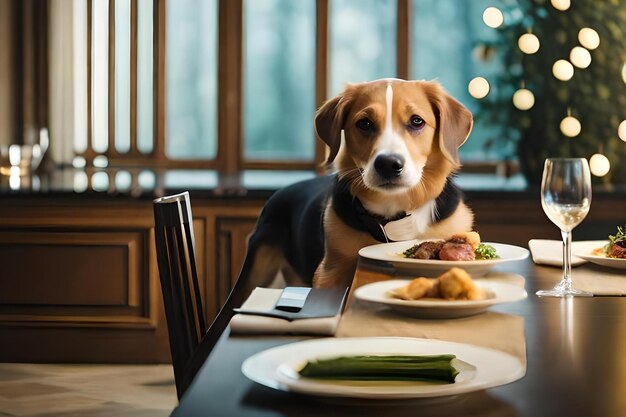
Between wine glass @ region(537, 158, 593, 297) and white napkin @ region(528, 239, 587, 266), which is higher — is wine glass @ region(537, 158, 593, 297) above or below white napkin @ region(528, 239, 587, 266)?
above

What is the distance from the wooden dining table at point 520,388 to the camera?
2.98 ft

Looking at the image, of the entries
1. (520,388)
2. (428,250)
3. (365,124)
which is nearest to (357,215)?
(365,124)

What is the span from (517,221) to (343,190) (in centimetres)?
133

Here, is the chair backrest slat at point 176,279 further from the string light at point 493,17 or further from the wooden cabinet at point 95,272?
the string light at point 493,17

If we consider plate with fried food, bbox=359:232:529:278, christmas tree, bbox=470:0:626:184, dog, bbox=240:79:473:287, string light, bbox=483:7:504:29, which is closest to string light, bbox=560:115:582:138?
christmas tree, bbox=470:0:626:184

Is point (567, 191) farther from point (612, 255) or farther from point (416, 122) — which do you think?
point (416, 122)

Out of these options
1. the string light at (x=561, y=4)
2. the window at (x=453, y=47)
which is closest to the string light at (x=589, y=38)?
the string light at (x=561, y=4)

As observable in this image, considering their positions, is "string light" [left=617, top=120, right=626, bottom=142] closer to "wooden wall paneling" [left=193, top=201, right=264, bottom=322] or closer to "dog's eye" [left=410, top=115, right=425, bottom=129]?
"wooden wall paneling" [left=193, top=201, right=264, bottom=322]

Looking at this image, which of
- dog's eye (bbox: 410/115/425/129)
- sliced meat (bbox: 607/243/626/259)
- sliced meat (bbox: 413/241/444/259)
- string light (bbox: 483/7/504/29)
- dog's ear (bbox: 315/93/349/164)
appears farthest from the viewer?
string light (bbox: 483/7/504/29)

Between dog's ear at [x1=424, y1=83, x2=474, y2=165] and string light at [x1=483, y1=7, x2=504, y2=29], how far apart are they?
169cm

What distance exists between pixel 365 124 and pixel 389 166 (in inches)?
6.3

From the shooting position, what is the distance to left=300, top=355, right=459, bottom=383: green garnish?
96 cm

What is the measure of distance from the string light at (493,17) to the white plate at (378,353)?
298cm

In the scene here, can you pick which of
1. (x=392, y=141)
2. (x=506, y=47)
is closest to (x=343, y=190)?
(x=392, y=141)
